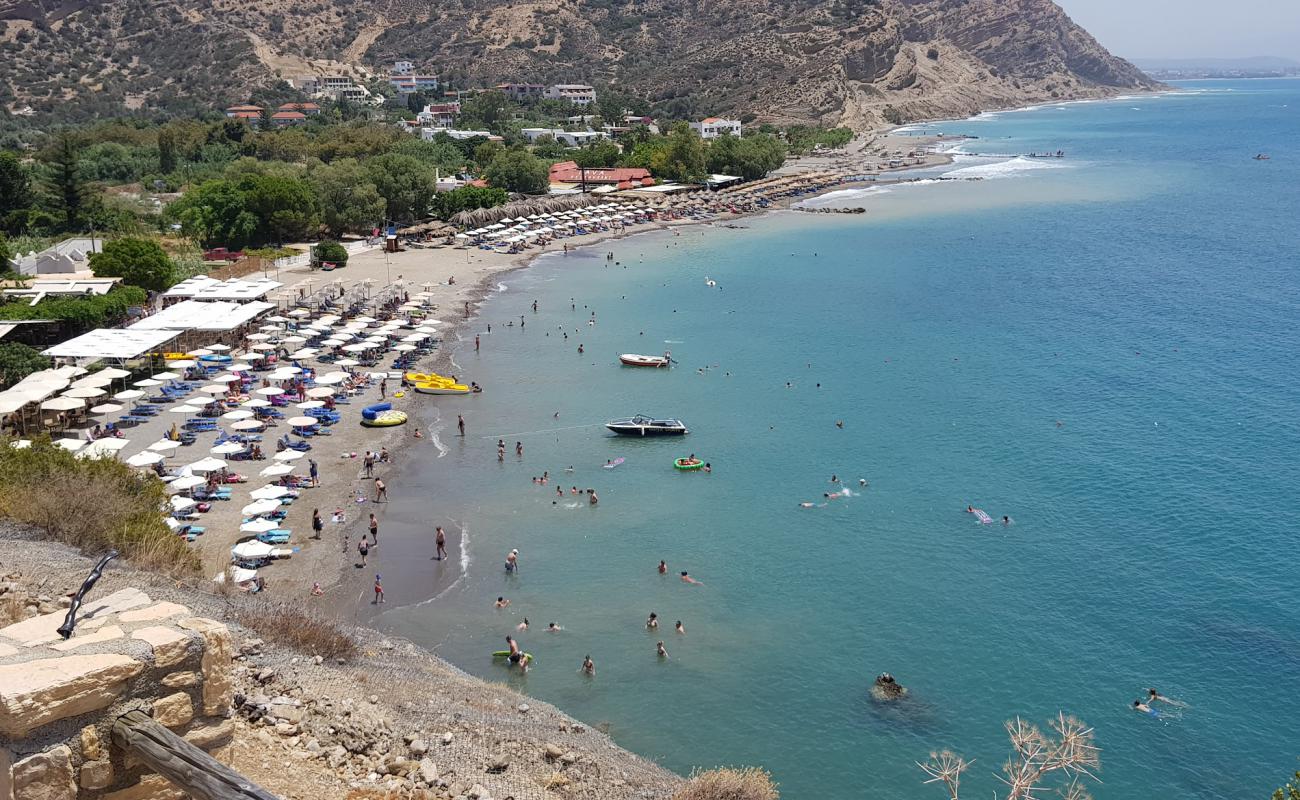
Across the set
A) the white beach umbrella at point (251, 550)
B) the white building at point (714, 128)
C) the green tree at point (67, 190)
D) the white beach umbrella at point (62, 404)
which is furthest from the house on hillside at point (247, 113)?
the white beach umbrella at point (251, 550)

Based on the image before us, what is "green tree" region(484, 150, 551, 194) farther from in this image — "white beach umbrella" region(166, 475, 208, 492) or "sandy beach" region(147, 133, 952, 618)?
"white beach umbrella" region(166, 475, 208, 492)

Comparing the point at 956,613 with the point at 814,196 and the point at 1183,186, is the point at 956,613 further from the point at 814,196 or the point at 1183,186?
the point at 1183,186

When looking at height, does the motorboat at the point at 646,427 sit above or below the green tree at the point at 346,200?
below

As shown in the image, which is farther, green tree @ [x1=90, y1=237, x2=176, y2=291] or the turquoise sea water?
green tree @ [x1=90, y1=237, x2=176, y2=291]

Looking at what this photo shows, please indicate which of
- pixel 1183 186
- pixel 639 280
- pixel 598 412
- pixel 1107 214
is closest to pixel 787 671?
pixel 598 412

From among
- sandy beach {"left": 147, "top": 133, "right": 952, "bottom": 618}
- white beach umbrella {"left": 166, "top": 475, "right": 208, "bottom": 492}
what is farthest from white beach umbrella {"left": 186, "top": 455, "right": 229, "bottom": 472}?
sandy beach {"left": 147, "top": 133, "right": 952, "bottom": 618}

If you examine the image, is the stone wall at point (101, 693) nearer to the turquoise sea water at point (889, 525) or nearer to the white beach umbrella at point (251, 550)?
the turquoise sea water at point (889, 525)
